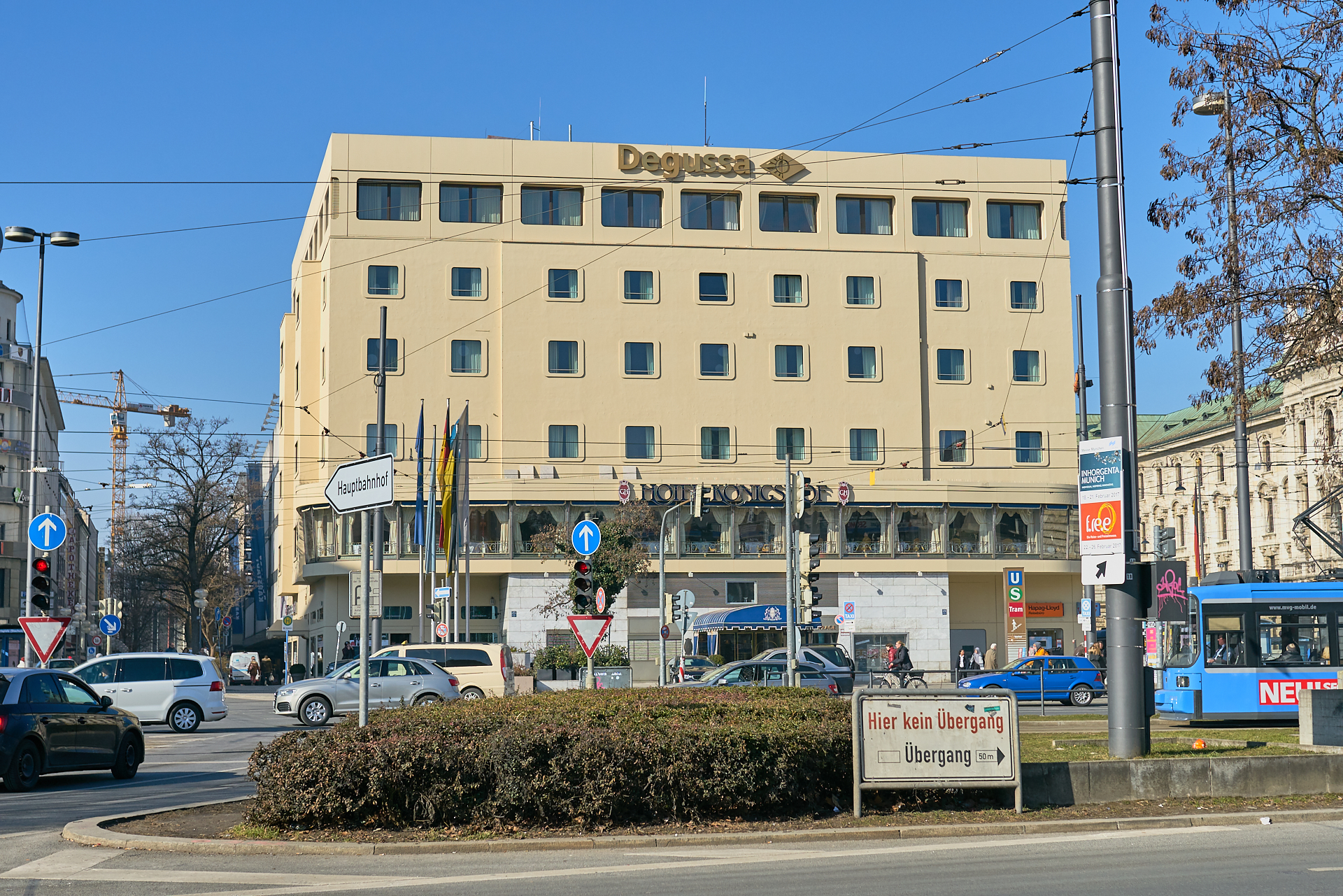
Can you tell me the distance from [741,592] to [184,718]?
34.5 m

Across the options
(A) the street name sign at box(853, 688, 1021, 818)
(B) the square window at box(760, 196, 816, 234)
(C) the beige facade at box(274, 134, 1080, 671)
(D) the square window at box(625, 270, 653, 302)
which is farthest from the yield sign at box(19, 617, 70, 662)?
(B) the square window at box(760, 196, 816, 234)

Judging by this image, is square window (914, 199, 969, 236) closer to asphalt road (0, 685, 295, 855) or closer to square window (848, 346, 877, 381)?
square window (848, 346, 877, 381)

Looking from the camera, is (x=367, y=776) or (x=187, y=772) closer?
(x=367, y=776)

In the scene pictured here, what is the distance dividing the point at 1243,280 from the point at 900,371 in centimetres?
4728

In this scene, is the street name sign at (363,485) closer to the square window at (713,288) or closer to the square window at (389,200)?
the square window at (389,200)

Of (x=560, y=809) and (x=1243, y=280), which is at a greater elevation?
(x=1243, y=280)

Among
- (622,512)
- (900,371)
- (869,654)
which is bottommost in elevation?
(869,654)

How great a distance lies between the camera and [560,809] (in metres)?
12.1

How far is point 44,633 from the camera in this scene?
925 inches

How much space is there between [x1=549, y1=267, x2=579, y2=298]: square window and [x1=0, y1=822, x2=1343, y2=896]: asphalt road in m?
51.2

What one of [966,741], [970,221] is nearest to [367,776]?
[966,741]

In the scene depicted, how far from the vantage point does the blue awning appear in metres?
50.2

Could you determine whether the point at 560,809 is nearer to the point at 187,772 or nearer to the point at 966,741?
the point at 966,741

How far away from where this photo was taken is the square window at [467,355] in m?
61.8
